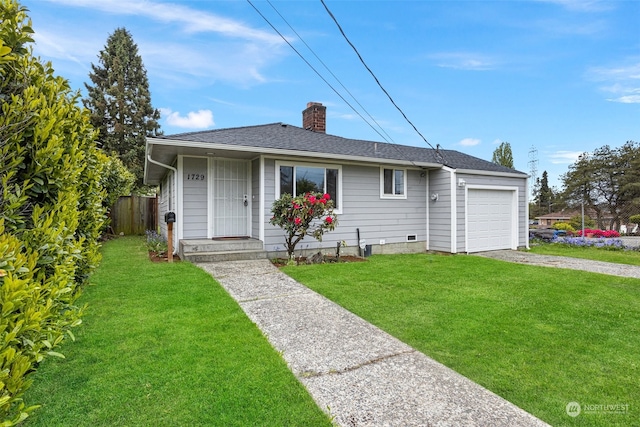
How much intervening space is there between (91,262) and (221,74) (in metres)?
9.88

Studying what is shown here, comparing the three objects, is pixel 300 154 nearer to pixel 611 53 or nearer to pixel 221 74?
pixel 221 74

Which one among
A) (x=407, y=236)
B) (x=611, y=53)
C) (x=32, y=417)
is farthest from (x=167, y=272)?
(x=611, y=53)

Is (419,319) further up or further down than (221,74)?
A: further down

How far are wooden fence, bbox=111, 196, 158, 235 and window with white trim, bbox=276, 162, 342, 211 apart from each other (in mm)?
9636

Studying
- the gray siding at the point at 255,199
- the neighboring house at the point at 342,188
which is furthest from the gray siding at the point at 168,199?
the gray siding at the point at 255,199

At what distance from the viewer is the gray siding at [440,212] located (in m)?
9.96

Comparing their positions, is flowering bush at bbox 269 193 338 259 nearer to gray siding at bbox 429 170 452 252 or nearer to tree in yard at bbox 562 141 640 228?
gray siding at bbox 429 170 452 252

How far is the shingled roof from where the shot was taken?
774 cm

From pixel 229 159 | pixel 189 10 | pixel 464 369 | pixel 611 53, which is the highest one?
pixel 611 53

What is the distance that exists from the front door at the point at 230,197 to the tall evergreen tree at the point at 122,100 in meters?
19.0

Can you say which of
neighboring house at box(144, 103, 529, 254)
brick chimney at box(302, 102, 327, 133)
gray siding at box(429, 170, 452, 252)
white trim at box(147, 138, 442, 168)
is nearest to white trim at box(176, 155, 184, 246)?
neighboring house at box(144, 103, 529, 254)

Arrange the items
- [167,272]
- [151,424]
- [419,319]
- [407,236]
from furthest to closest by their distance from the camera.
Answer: [407,236]
[167,272]
[419,319]
[151,424]

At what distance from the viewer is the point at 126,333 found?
3375 millimetres

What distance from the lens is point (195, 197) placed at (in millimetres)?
8125
